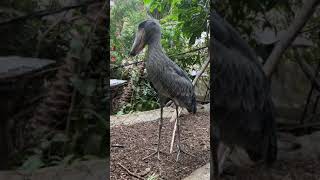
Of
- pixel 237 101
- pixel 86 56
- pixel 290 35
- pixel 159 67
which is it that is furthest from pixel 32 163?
pixel 159 67

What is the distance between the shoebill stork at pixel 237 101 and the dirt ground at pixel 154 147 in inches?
38.4

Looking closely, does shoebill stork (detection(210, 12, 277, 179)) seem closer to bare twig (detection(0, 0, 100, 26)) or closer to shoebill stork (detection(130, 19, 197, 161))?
bare twig (detection(0, 0, 100, 26))

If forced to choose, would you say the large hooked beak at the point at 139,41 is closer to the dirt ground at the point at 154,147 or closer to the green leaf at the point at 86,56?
the dirt ground at the point at 154,147

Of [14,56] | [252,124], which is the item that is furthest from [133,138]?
[14,56]

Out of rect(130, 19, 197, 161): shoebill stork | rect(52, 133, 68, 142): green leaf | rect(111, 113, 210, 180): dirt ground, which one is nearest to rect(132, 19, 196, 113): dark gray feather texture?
rect(130, 19, 197, 161): shoebill stork

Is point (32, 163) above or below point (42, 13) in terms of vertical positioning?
below

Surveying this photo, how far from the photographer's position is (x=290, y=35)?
152 cm

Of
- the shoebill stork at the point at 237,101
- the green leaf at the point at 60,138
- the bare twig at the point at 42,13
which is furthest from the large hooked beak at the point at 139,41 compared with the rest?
the green leaf at the point at 60,138

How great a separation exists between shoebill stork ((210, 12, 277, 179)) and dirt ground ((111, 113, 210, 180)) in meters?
0.98

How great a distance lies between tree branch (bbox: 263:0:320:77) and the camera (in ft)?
4.90

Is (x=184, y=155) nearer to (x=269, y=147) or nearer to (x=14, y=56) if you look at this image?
(x=269, y=147)

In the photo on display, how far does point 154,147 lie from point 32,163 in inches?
57.1

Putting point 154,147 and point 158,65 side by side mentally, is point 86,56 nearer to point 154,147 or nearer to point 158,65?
point 158,65

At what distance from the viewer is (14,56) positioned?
51.0 inches
